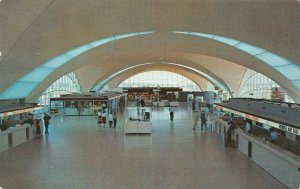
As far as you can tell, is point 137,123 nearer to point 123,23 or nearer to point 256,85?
point 123,23

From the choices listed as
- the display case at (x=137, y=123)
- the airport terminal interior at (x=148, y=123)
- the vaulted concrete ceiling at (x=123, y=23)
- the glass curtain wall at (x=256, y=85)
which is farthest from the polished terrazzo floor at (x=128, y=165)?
the glass curtain wall at (x=256, y=85)

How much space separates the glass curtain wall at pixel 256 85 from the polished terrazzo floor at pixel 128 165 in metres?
25.2

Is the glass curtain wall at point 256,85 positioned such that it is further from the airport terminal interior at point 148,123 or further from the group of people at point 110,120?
the group of people at point 110,120

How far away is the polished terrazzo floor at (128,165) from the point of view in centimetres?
946

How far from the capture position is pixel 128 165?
11570 millimetres

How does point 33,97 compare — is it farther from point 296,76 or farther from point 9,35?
point 296,76

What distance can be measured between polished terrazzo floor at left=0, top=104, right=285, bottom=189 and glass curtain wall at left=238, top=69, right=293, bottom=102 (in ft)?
82.7

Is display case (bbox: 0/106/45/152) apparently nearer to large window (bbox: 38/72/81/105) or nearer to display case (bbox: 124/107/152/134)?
display case (bbox: 124/107/152/134)

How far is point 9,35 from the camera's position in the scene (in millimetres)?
13195

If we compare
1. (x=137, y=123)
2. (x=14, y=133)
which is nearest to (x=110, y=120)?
(x=137, y=123)

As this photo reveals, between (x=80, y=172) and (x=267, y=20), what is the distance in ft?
37.6

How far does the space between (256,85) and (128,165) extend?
36025mm

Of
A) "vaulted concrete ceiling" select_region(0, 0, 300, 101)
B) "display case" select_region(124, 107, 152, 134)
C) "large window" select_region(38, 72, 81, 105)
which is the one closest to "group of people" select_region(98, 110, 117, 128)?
"display case" select_region(124, 107, 152, 134)

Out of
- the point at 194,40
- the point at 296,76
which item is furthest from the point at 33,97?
the point at 296,76
